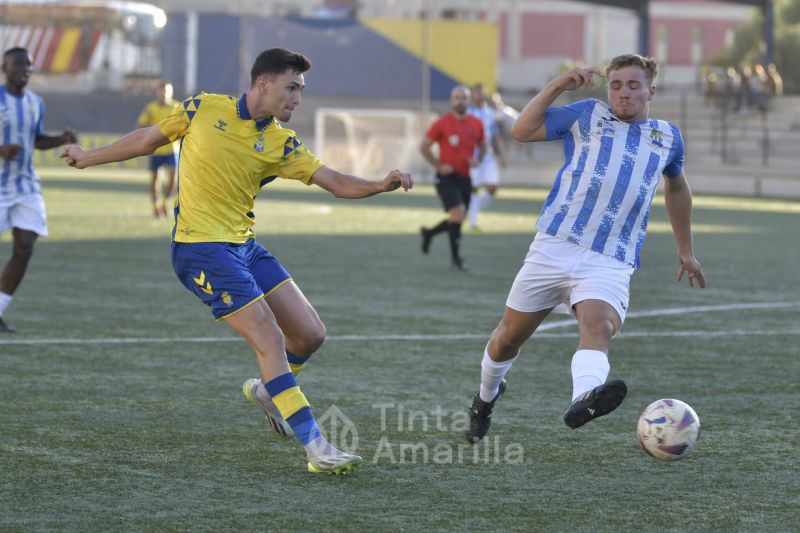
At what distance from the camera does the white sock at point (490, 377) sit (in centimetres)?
682

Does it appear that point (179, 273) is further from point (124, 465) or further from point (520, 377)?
point (520, 377)

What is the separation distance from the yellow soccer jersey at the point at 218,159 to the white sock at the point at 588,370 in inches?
60.6

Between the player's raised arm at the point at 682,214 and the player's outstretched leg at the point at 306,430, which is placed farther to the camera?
the player's raised arm at the point at 682,214

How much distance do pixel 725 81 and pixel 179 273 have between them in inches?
1503

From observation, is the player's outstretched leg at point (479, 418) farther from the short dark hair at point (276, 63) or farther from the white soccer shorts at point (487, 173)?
the white soccer shorts at point (487, 173)

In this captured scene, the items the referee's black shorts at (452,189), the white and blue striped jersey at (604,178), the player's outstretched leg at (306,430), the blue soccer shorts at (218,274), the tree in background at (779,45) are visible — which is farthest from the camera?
the tree in background at (779,45)

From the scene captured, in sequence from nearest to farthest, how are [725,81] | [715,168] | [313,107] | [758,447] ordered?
[758,447] → [715,168] → [725,81] → [313,107]

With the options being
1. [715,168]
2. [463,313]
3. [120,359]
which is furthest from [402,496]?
[715,168]

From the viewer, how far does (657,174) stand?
650cm

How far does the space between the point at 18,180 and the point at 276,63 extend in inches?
192

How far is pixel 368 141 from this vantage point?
40031mm

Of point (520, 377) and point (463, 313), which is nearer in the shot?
point (520, 377)

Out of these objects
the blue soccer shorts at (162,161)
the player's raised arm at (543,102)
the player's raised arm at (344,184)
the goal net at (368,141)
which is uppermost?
the player's raised arm at (543,102)

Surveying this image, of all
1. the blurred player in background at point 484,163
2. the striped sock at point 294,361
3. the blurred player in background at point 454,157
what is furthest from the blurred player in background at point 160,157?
the striped sock at point 294,361
